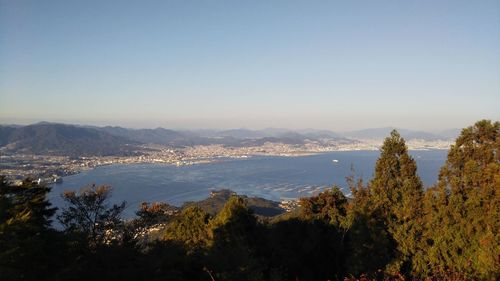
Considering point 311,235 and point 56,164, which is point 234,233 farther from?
point 56,164

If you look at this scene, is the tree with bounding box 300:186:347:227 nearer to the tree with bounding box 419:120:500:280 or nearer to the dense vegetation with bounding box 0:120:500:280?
the dense vegetation with bounding box 0:120:500:280

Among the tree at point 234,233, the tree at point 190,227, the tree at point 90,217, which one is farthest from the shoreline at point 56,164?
the tree at point 234,233

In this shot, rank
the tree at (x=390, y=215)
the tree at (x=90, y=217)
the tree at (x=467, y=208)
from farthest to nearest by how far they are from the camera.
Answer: the tree at (x=90, y=217)
the tree at (x=390, y=215)
the tree at (x=467, y=208)

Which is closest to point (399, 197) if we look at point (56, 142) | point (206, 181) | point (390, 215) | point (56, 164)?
point (390, 215)

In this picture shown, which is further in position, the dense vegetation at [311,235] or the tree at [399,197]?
the tree at [399,197]

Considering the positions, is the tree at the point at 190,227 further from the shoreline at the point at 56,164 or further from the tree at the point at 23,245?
the shoreline at the point at 56,164

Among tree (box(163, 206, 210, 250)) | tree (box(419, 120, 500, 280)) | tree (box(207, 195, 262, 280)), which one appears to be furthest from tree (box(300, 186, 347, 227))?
tree (box(419, 120, 500, 280))
